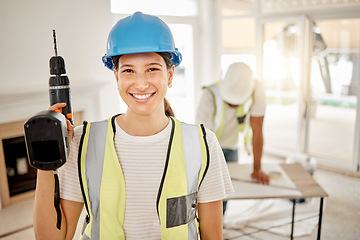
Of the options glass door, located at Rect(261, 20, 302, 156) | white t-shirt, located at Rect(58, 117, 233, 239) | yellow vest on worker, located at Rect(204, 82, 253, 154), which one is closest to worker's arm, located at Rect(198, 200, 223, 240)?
white t-shirt, located at Rect(58, 117, 233, 239)

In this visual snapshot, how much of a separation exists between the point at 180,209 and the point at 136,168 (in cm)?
18

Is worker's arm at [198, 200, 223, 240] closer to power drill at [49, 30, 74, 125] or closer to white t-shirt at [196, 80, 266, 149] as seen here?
power drill at [49, 30, 74, 125]

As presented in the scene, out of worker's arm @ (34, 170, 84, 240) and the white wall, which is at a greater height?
the white wall

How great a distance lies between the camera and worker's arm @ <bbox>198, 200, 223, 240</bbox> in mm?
1023

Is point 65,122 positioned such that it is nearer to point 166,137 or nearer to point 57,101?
point 57,101

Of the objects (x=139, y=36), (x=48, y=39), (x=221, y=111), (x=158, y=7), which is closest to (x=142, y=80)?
(x=139, y=36)

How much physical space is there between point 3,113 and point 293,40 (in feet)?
11.8

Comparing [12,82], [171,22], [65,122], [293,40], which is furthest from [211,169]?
[293,40]

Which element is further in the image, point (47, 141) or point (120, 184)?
point (120, 184)

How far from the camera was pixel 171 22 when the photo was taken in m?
4.28

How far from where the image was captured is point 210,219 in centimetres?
103

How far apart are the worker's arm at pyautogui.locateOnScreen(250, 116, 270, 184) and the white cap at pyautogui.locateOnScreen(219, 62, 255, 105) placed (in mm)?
192

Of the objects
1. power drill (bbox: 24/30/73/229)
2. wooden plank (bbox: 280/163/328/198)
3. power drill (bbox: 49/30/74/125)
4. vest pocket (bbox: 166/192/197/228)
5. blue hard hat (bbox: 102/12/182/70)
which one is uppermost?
blue hard hat (bbox: 102/12/182/70)

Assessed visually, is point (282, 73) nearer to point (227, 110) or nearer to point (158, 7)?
point (158, 7)
